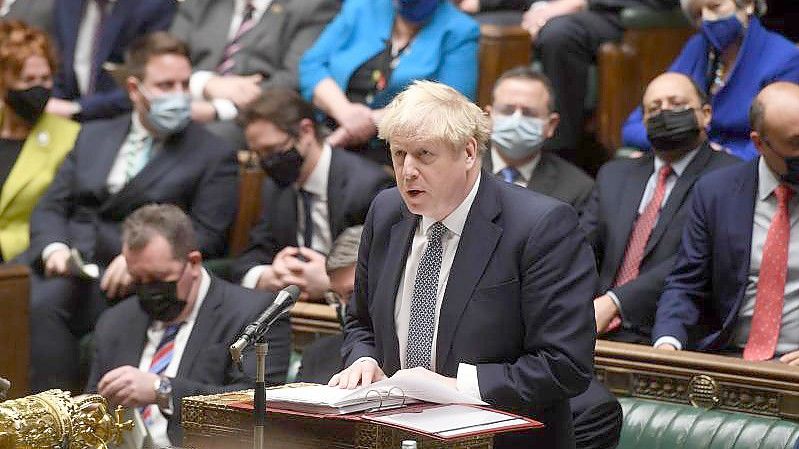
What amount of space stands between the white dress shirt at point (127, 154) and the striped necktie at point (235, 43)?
28.3 inches

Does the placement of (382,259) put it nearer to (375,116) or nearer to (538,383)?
(538,383)

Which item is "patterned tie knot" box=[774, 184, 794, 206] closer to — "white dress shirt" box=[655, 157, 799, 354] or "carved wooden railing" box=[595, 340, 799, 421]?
"white dress shirt" box=[655, 157, 799, 354]

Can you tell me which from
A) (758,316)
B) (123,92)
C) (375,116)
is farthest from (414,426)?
(123,92)

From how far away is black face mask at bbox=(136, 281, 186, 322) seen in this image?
415 cm

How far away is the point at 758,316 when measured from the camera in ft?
13.0

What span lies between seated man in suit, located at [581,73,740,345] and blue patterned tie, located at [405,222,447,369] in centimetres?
151

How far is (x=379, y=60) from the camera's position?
5.46 metres

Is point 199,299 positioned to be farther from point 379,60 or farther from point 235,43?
point 235,43

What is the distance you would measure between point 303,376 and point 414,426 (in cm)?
167

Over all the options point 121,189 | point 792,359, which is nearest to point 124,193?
point 121,189

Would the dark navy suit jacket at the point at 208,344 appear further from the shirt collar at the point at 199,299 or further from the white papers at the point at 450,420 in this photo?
the white papers at the point at 450,420

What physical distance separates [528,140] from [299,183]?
2.70 feet

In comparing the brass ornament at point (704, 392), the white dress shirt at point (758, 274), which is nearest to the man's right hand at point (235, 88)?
the white dress shirt at point (758, 274)

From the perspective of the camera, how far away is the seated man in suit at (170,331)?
4039 millimetres
